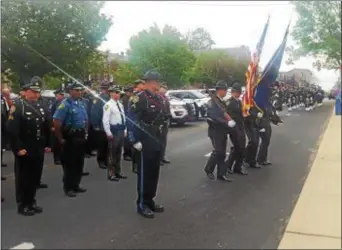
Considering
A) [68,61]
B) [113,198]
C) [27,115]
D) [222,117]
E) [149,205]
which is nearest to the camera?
[68,61]

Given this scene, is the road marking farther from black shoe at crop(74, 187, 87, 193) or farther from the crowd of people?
black shoe at crop(74, 187, 87, 193)

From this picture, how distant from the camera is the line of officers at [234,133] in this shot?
526cm

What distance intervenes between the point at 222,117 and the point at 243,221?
188 centimetres

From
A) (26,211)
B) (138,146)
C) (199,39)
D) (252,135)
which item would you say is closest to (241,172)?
(252,135)

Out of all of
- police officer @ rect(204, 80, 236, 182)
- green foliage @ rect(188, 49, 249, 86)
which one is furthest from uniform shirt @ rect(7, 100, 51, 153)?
police officer @ rect(204, 80, 236, 182)

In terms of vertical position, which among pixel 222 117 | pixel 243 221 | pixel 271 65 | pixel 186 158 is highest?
pixel 271 65

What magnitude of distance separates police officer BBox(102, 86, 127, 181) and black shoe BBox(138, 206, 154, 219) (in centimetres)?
165

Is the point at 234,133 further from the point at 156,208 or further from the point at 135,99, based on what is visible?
the point at 135,99

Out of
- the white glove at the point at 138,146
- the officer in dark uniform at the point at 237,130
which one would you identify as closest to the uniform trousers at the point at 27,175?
the white glove at the point at 138,146

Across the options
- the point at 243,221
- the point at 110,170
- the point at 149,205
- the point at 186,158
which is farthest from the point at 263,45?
the point at 186,158

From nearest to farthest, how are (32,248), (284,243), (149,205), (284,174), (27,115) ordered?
1. (32,248)
2. (284,243)
3. (27,115)
4. (149,205)
5. (284,174)

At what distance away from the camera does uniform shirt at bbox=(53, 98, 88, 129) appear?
4.18 metres

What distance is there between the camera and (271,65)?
378 centimetres

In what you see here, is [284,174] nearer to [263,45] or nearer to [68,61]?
[263,45]
